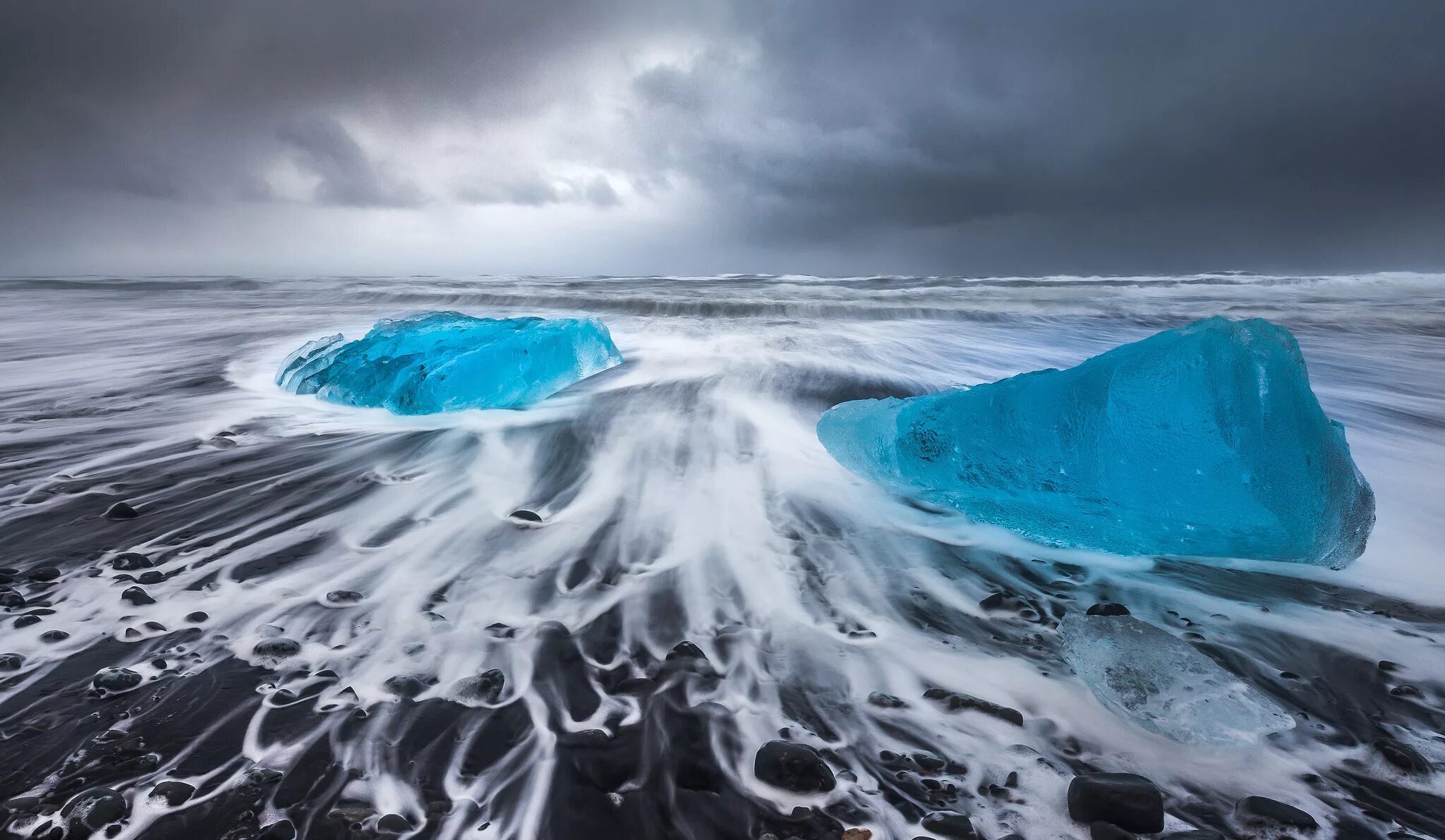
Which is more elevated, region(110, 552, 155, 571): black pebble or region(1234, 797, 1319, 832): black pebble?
→ region(110, 552, 155, 571): black pebble

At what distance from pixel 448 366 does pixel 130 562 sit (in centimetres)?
224

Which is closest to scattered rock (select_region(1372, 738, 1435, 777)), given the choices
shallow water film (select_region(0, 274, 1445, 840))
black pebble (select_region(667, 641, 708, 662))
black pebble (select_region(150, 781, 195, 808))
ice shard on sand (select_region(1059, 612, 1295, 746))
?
shallow water film (select_region(0, 274, 1445, 840))

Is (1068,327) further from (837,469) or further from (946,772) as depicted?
(946,772)

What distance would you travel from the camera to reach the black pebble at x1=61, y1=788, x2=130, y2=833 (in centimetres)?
104

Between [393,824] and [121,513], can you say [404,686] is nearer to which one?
[393,824]

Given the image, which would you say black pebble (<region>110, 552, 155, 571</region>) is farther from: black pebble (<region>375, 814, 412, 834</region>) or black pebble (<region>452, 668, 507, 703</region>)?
black pebble (<region>375, 814, 412, 834</region>)

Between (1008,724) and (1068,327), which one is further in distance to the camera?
(1068,327)

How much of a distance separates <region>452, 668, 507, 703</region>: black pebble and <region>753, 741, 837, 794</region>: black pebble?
24.4 inches

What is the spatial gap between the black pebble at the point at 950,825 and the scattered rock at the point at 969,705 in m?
0.30

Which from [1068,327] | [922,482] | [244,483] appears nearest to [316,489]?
[244,483]

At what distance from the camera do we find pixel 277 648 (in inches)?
61.0

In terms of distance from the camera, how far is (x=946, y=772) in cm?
122

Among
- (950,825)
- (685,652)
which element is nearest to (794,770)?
(950,825)

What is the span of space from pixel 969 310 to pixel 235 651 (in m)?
13.1
